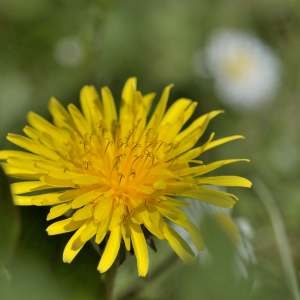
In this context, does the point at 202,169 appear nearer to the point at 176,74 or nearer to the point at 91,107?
the point at 91,107

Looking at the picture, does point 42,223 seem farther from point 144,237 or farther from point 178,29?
point 178,29

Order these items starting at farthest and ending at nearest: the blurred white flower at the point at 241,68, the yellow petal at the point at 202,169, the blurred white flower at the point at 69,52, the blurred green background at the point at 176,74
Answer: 1. the blurred white flower at the point at 241,68
2. the blurred white flower at the point at 69,52
3. the blurred green background at the point at 176,74
4. the yellow petal at the point at 202,169

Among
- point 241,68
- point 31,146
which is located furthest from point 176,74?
point 31,146

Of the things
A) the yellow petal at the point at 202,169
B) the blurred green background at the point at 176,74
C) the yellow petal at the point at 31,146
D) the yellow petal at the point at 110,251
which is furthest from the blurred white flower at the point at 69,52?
the yellow petal at the point at 110,251

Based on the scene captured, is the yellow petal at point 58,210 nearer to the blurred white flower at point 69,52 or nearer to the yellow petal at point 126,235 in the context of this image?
the yellow petal at point 126,235

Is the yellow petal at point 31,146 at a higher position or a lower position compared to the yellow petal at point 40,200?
higher

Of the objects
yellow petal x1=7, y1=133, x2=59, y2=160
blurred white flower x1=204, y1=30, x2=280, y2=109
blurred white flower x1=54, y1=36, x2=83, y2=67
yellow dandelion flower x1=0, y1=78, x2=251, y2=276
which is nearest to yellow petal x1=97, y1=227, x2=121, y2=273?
yellow dandelion flower x1=0, y1=78, x2=251, y2=276
